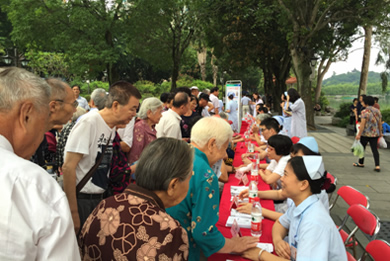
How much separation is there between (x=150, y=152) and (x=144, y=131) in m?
2.65

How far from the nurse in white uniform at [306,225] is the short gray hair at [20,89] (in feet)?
5.57

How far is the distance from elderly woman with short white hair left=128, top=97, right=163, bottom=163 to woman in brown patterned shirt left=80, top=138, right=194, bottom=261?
2.57m

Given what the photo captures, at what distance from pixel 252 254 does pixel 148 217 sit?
114 centimetres

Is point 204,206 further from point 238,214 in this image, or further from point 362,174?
point 362,174

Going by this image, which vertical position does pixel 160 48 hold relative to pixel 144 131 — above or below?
above

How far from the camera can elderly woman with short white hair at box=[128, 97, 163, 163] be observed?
12.9 ft

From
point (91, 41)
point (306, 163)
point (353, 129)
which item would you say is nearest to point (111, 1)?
point (91, 41)

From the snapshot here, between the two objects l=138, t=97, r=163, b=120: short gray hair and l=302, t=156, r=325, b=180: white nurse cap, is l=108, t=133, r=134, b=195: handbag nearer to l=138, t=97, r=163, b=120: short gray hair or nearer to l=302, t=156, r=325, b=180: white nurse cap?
l=138, t=97, r=163, b=120: short gray hair

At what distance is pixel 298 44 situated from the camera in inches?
517

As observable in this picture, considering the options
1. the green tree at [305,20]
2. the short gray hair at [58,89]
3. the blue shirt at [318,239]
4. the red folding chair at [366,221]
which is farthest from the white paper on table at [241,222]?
the green tree at [305,20]

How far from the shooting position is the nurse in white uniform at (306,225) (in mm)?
1845

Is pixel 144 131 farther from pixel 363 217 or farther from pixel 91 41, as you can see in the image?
pixel 91 41

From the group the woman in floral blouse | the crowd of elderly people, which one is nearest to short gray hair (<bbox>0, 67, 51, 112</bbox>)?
the crowd of elderly people

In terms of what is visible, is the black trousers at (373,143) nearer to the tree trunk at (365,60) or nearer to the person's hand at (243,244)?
the person's hand at (243,244)
